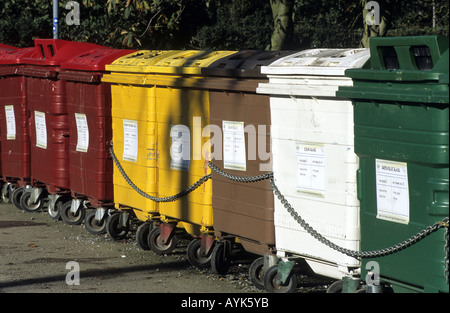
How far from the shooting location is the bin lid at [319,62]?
6.88 metres

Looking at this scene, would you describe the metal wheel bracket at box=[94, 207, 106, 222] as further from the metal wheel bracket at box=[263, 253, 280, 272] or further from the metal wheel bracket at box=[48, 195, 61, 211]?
the metal wheel bracket at box=[263, 253, 280, 272]

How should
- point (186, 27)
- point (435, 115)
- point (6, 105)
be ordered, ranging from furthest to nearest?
1. point (186, 27)
2. point (6, 105)
3. point (435, 115)

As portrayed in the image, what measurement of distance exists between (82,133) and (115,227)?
1.17m

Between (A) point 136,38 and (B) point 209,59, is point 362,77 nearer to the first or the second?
(B) point 209,59

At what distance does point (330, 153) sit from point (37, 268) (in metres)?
3.54

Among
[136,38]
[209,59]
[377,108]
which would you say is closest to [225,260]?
[209,59]

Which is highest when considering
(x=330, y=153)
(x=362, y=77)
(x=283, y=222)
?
(x=362, y=77)

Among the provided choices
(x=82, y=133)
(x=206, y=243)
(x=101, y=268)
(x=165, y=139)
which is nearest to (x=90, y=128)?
(x=82, y=133)

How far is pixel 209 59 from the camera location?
29.3 ft

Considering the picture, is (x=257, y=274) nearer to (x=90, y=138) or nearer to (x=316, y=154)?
(x=316, y=154)

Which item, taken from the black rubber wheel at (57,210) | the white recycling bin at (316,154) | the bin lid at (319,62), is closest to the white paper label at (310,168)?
the white recycling bin at (316,154)

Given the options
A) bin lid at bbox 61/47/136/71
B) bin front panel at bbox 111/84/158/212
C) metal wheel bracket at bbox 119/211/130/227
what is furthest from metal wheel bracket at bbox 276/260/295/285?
bin lid at bbox 61/47/136/71

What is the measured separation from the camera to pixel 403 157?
6.17 meters

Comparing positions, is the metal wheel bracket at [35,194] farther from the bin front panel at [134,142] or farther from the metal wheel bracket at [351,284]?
the metal wheel bracket at [351,284]
